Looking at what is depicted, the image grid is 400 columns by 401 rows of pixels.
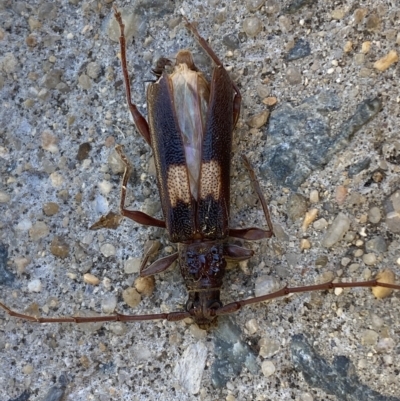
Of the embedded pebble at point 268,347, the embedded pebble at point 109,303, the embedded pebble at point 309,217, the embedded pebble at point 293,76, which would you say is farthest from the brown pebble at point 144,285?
the embedded pebble at point 293,76

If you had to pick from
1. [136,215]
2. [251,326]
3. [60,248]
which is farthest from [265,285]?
[60,248]

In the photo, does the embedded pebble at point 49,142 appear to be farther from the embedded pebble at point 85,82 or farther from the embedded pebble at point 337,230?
the embedded pebble at point 337,230

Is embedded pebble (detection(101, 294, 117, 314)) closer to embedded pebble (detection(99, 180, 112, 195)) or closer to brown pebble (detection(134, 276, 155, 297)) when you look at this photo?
brown pebble (detection(134, 276, 155, 297))

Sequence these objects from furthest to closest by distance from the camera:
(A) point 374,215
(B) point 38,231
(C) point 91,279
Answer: (B) point 38,231 → (C) point 91,279 → (A) point 374,215

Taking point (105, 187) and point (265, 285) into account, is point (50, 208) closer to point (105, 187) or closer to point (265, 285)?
point (105, 187)

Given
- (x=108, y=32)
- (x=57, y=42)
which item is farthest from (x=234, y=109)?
(x=57, y=42)

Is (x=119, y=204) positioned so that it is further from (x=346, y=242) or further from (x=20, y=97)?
(x=346, y=242)
